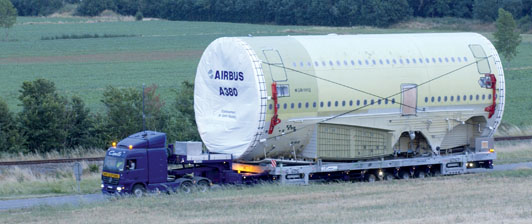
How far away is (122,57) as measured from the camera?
80.2 metres

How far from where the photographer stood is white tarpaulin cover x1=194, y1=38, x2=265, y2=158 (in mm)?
25078

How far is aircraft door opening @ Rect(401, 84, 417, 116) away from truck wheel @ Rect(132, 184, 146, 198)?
8.22 metres

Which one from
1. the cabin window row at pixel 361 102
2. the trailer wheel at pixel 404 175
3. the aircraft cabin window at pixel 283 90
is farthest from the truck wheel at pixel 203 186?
Answer: the trailer wheel at pixel 404 175

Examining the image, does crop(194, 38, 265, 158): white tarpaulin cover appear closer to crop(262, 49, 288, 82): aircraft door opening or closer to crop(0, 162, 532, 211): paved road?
crop(262, 49, 288, 82): aircraft door opening

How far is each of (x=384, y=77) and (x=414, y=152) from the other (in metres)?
3.04

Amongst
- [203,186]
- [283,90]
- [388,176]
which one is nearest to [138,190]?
[203,186]

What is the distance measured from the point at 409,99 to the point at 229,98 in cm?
555

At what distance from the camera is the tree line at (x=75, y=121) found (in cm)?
3366

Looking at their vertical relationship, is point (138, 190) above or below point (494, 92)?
below

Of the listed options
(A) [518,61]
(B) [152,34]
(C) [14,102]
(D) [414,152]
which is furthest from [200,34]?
(D) [414,152]

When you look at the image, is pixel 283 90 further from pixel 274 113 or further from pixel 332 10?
pixel 332 10

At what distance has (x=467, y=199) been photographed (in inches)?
873

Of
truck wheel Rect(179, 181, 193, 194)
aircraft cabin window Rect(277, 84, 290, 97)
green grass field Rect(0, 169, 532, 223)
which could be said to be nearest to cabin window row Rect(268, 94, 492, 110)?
aircraft cabin window Rect(277, 84, 290, 97)

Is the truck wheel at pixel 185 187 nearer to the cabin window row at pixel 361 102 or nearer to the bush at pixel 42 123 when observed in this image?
the cabin window row at pixel 361 102
